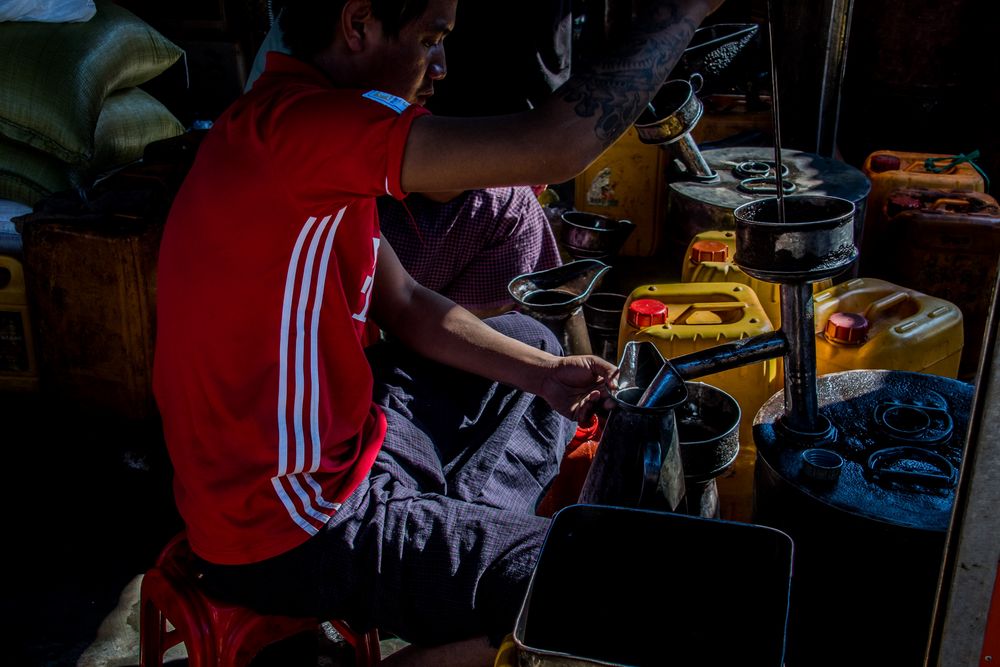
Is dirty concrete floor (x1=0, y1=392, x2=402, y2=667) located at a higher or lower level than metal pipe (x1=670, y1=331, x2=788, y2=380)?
lower

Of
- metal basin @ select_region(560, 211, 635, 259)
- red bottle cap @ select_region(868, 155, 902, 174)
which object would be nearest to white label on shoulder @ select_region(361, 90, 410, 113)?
metal basin @ select_region(560, 211, 635, 259)

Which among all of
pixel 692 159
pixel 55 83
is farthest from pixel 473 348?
pixel 55 83

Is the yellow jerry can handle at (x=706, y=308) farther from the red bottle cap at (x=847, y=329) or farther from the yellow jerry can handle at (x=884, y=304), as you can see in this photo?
the yellow jerry can handle at (x=884, y=304)

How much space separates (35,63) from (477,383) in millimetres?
2764

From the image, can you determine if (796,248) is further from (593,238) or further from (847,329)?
(593,238)

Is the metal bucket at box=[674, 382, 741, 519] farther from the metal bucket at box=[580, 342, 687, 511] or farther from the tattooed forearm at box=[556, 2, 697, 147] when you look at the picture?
the tattooed forearm at box=[556, 2, 697, 147]

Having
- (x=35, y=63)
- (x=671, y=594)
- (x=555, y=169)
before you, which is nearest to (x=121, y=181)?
(x=35, y=63)

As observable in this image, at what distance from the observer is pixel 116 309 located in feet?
8.86

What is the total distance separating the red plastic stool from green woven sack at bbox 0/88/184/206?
2.56 m

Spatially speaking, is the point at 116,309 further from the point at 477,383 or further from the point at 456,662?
the point at 456,662

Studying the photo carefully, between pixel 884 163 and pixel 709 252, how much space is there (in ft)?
5.36

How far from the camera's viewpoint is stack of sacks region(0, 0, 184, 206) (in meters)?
3.54

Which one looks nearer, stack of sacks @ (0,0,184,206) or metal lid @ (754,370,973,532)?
metal lid @ (754,370,973,532)

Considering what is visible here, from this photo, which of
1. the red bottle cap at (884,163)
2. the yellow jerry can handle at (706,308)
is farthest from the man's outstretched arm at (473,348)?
the red bottle cap at (884,163)
